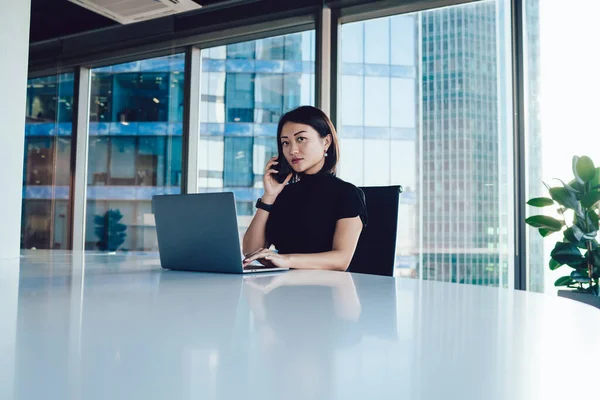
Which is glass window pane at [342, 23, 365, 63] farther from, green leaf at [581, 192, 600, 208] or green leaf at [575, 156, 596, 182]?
green leaf at [581, 192, 600, 208]

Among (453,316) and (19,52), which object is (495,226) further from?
(453,316)

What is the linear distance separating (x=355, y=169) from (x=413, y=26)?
1206 mm

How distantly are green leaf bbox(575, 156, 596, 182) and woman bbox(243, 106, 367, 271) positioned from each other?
1792 mm

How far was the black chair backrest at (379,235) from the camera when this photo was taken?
204cm

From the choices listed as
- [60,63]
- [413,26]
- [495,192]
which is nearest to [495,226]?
[495,192]

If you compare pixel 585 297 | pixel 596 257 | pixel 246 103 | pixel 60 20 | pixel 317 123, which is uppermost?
pixel 60 20

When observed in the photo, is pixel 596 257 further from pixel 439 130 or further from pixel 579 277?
pixel 439 130

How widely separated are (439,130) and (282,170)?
7.06ft

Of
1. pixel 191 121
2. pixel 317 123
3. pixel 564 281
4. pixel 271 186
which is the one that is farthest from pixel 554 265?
pixel 191 121

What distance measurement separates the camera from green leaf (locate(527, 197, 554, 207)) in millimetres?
3281

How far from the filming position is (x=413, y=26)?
410cm

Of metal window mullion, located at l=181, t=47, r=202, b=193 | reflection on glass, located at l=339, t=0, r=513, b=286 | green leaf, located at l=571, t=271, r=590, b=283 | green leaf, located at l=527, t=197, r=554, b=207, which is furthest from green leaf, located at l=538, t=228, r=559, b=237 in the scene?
metal window mullion, located at l=181, t=47, r=202, b=193

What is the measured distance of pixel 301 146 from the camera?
7.13 ft

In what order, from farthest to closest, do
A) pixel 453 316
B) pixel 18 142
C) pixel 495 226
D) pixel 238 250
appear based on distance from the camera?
pixel 495 226 < pixel 18 142 < pixel 238 250 < pixel 453 316
